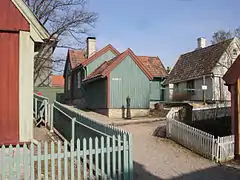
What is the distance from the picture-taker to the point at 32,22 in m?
8.41

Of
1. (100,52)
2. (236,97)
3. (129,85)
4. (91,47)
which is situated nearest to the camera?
(236,97)

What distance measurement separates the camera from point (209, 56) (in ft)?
100

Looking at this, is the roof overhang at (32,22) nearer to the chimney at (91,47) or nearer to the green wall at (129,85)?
the green wall at (129,85)

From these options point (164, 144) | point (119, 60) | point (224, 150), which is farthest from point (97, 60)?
point (224, 150)

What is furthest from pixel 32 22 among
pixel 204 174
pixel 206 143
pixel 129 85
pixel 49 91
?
pixel 49 91

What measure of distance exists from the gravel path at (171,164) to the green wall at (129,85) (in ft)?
32.5

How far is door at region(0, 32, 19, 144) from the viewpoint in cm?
809

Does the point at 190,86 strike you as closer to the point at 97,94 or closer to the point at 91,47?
the point at 97,94

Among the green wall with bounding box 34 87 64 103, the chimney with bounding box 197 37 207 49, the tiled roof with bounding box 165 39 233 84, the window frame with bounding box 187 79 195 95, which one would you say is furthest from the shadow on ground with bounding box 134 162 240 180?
the chimney with bounding box 197 37 207 49

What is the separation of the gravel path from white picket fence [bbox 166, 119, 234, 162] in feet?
0.94

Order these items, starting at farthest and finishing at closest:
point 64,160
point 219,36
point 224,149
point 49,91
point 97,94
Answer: point 219,36
point 49,91
point 97,94
point 224,149
point 64,160

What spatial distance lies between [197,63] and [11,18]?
85.9 ft

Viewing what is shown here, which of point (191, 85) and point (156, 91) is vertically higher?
point (191, 85)

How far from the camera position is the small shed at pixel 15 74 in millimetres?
8102
